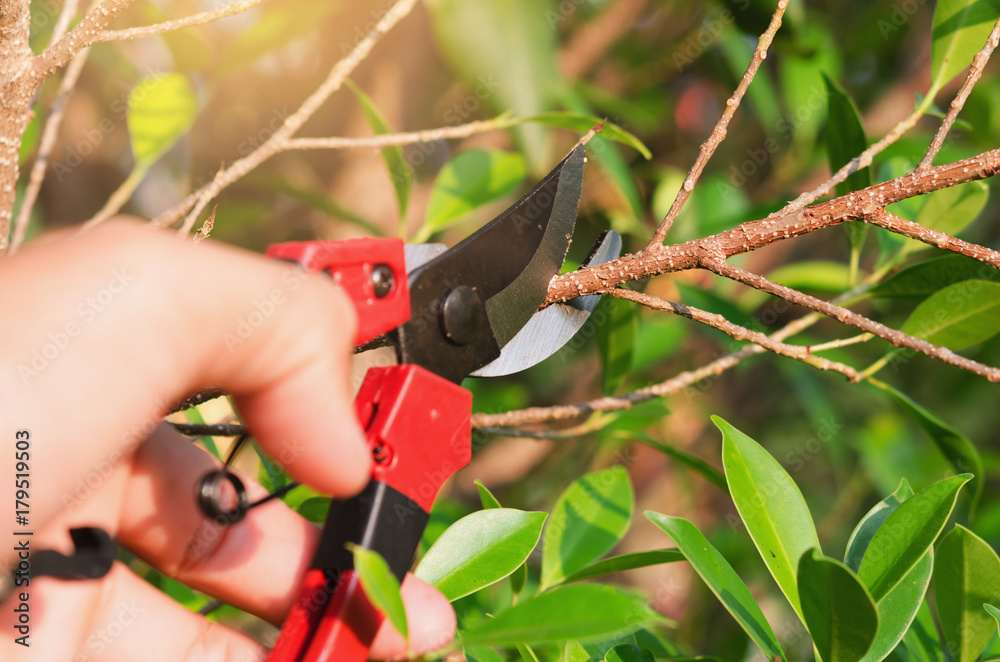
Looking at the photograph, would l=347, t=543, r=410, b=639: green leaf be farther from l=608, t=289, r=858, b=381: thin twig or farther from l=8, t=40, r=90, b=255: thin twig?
l=8, t=40, r=90, b=255: thin twig

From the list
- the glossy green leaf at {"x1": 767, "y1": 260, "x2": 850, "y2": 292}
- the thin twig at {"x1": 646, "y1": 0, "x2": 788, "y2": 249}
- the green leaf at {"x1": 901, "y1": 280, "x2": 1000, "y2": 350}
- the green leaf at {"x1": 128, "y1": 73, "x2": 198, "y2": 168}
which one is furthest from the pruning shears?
the glossy green leaf at {"x1": 767, "y1": 260, "x2": 850, "y2": 292}

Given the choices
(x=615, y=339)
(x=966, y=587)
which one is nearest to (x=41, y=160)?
(x=615, y=339)

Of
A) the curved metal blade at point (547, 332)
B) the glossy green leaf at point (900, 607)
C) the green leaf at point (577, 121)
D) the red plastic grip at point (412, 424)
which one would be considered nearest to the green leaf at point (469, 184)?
the green leaf at point (577, 121)

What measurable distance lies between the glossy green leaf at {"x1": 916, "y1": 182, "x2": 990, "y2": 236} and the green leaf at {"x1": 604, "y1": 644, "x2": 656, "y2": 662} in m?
0.61

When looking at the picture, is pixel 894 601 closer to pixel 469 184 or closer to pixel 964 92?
pixel 964 92

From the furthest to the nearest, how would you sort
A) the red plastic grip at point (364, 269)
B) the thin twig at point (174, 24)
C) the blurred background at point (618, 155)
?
1. the blurred background at point (618, 155)
2. the thin twig at point (174, 24)
3. the red plastic grip at point (364, 269)

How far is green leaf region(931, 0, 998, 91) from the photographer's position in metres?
0.77

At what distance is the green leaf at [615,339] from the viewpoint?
3.16 feet

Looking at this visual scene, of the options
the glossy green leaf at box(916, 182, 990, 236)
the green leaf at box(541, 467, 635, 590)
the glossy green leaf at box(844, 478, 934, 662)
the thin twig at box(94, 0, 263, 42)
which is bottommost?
the green leaf at box(541, 467, 635, 590)

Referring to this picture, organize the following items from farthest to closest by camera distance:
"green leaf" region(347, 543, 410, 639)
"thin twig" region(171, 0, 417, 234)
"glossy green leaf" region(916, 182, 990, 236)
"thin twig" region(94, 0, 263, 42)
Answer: "glossy green leaf" region(916, 182, 990, 236), "thin twig" region(171, 0, 417, 234), "thin twig" region(94, 0, 263, 42), "green leaf" region(347, 543, 410, 639)

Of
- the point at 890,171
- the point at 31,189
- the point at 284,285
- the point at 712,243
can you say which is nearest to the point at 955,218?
the point at 890,171

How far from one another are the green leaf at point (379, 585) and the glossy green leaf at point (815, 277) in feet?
3.35

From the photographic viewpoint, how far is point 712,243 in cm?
59

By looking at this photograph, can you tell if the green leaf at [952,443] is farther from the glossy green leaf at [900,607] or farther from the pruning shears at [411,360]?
the pruning shears at [411,360]
